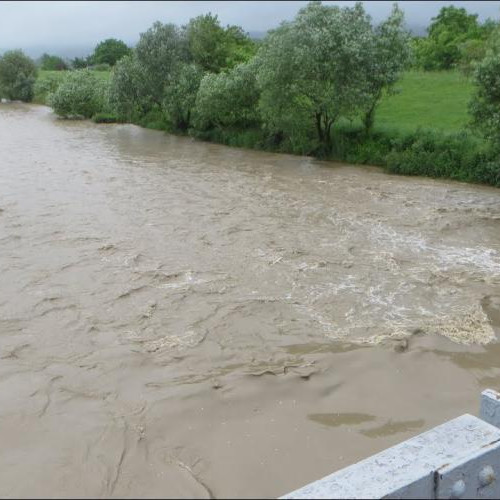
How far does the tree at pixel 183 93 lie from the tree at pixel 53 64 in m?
55.1

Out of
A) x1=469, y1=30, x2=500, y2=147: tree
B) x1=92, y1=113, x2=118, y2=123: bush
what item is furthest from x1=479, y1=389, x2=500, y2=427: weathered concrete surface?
x1=92, y1=113, x2=118, y2=123: bush

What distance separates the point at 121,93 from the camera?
33.8m

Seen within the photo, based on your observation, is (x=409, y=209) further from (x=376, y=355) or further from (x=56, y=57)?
(x=56, y=57)

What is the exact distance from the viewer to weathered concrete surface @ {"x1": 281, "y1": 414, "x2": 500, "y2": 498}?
356 cm

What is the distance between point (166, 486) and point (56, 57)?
8990 centimetres

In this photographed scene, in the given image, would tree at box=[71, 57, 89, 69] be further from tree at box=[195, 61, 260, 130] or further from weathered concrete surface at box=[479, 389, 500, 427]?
weathered concrete surface at box=[479, 389, 500, 427]

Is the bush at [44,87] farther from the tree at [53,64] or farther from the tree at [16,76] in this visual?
the tree at [53,64]

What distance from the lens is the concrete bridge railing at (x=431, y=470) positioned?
3564 millimetres

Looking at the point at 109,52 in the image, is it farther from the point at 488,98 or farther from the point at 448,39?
the point at 488,98

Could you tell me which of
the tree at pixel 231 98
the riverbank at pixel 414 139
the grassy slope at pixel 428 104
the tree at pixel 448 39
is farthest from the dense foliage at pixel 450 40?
the tree at pixel 231 98

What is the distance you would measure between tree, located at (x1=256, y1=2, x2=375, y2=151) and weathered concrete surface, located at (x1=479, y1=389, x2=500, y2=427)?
18217mm

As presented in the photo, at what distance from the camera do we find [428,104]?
1144 inches

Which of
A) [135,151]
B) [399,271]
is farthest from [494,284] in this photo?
[135,151]

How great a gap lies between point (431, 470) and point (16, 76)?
5290 centimetres
